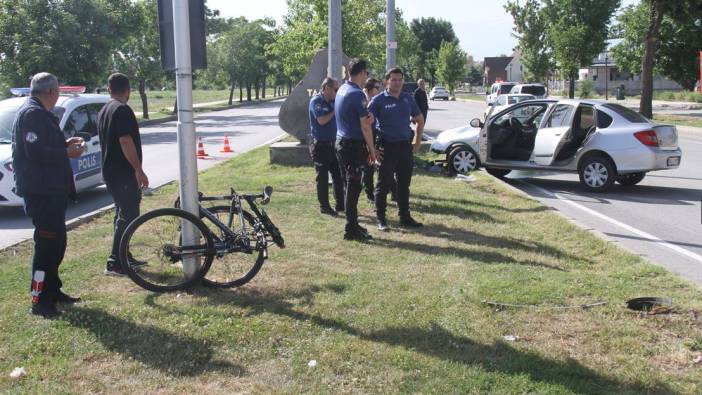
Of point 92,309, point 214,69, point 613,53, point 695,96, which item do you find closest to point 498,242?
point 92,309

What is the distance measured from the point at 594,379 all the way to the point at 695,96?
44.9 m

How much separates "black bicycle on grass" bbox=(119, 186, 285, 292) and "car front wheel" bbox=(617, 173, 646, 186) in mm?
8126

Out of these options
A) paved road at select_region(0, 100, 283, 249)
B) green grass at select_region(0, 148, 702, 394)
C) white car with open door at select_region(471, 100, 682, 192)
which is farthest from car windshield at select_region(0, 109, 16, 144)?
white car with open door at select_region(471, 100, 682, 192)

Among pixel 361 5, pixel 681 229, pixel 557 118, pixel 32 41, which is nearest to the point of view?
pixel 681 229

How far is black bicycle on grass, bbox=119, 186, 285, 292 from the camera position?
212 inches

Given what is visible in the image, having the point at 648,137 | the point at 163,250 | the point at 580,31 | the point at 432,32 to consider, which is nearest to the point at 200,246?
the point at 163,250

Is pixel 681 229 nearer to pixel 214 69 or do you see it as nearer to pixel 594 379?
pixel 594 379

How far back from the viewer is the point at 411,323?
4.72 metres

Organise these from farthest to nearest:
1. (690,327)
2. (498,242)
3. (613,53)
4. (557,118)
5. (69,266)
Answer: (613,53) < (557,118) < (498,242) < (69,266) < (690,327)

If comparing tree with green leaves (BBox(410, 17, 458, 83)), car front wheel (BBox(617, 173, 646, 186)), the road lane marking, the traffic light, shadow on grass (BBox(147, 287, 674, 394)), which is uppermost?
tree with green leaves (BBox(410, 17, 458, 83))

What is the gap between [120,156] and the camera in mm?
5848

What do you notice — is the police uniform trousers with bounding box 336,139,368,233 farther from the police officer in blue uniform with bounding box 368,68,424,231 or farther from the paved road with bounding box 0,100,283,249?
the paved road with bounding box 0,100,283,249

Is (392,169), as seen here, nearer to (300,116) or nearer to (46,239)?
(46,239)

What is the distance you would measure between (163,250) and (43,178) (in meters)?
1.11
